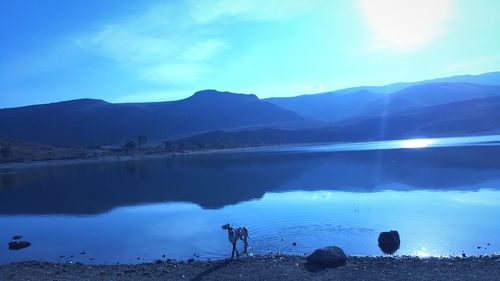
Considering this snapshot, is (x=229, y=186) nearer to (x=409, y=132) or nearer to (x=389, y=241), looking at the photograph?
(x=389, y=241)

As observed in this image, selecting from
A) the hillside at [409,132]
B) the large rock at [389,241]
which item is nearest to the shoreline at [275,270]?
the large rock at [389,241]

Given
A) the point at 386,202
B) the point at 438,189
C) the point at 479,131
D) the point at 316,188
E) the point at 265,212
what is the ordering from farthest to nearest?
the point at 479,131, the point at 316,188, the point at 438,189, the point at 386,202, the point at 265,212

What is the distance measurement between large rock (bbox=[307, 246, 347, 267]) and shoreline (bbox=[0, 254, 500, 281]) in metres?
0.26

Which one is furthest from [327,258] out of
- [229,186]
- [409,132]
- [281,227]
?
[409,132]

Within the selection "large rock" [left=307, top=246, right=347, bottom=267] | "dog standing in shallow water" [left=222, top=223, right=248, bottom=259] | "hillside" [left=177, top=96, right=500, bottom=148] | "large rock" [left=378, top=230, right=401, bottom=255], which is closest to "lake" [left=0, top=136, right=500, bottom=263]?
"large rock" [left=378, top=230, right=401, bottom=255]

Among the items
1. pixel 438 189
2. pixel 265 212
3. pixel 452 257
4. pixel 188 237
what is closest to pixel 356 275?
pixel 452 257

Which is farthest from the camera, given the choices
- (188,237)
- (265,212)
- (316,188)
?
(316,188)

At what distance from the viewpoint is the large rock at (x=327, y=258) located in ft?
50.5

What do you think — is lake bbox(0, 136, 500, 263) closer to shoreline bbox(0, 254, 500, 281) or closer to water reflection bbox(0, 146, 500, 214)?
water reflection bbox(0, 146, 500, 214)

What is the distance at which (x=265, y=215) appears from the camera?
2703cm

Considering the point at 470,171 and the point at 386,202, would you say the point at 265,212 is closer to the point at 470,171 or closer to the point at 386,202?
the point at 386,202

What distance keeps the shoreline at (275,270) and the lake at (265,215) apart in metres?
1.75

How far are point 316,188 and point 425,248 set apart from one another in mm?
20787

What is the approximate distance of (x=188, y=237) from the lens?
22.4 meters
